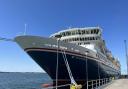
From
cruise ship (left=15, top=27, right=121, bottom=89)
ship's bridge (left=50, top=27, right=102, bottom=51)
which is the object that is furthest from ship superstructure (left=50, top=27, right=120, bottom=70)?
cruise ship (left=15, top=27, right=121, bottom=89)

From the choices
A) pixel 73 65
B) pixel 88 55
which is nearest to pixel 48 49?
pixel 73 65

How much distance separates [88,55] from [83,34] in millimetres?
6975

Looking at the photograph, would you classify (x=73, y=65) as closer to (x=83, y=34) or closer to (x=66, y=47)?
(x=66, y=47)

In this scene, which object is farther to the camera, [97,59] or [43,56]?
[97,59]

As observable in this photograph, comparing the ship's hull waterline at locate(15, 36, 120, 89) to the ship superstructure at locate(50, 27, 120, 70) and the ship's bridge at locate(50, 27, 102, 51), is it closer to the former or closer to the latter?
the ship superstructure at locate(50, 27, 120, 70)

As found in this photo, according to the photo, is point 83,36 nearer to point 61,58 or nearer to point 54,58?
point 61,58

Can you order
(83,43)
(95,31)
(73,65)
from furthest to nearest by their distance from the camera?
(95,31)
(83,43)
(73,65)

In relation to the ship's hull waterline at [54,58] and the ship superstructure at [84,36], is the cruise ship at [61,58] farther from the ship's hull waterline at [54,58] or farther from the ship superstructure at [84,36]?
the ship superstructure at [84,36]

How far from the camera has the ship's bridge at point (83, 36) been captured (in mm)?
30672

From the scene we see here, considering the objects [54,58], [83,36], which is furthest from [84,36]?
[54,58]

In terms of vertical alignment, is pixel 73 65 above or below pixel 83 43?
below

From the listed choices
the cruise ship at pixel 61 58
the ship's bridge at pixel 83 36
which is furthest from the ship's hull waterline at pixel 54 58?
the ship's bridge at pixel 83 36

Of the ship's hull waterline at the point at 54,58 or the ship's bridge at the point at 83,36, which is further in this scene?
the ship's bridge at the point at 83,36

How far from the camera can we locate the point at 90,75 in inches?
1032
